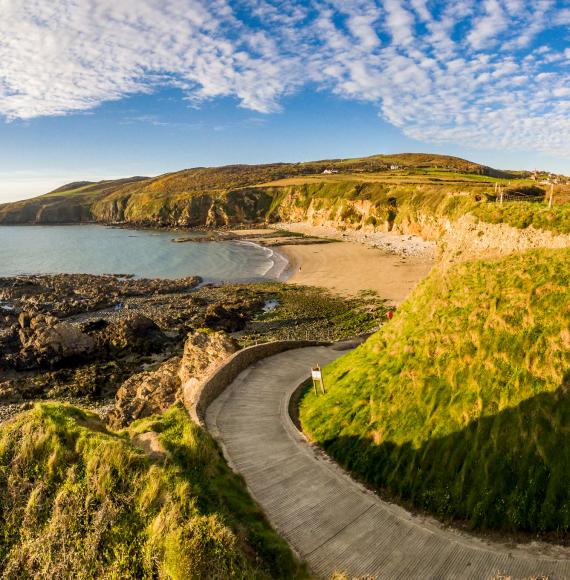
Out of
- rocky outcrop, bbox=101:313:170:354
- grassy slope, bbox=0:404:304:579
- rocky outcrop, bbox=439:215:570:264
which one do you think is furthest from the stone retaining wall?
rocky outcrop, bbox=101:313:170:354

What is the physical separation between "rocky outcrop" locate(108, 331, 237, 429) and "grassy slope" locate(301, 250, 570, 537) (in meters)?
6.77

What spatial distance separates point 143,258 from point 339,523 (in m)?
85.9

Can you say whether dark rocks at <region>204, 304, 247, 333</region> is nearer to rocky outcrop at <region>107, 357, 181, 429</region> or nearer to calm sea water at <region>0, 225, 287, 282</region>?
rocky outcrop at <region>107, 357, 181, 429</region>

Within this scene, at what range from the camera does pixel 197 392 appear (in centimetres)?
1814

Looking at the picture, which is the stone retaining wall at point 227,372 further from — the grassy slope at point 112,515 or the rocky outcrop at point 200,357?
the grassy slope at point 112,515

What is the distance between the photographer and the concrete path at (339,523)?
997cm

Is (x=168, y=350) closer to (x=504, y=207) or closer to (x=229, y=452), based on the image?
(x=229, y=452)

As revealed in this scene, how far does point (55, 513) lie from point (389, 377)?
11.6m

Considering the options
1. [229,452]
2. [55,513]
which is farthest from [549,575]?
[55,513]

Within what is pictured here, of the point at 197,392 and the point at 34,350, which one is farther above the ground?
the point at 197,392

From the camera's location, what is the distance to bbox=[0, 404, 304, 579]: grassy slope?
7785 millimetres

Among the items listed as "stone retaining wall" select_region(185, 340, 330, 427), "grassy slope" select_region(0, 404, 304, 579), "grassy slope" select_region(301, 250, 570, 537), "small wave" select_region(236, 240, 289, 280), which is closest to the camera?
"grassy slope" select_region(0, 404, 304, 579)

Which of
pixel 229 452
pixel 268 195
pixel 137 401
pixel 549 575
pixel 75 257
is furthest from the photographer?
pixel 268 195

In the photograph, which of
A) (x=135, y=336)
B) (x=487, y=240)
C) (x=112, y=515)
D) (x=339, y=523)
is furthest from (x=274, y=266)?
(x=112, y=515)
